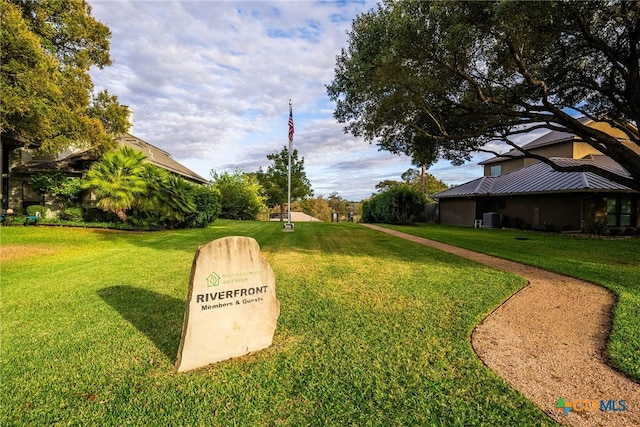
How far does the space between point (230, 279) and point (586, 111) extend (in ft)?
52.5

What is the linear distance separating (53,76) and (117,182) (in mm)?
4473

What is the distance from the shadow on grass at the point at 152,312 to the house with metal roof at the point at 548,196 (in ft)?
58.5

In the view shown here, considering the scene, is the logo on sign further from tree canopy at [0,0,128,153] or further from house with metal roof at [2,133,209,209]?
house with metal roof at [2,133,209,209]

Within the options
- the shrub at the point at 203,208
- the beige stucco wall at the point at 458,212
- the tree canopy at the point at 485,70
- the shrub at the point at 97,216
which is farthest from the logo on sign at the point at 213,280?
the beige stucco wall at the point at 458,212

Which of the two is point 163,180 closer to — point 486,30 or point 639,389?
point 486,30

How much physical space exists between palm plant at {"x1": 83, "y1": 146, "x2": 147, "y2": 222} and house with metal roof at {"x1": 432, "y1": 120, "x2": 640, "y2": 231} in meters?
18.4

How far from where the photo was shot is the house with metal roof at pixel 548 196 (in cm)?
1689

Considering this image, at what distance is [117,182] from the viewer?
1359cm

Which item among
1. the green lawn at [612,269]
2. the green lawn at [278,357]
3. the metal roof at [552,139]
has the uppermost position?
the metal roof at [552,139]

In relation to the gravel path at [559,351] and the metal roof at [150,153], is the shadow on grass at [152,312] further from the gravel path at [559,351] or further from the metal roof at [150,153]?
the metal roof at [150,153]

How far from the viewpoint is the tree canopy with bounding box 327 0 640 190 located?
750cm

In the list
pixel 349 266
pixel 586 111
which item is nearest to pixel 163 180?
pixel 349 266

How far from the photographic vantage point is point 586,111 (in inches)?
512

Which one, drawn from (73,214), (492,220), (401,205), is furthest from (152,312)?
(492,220)
